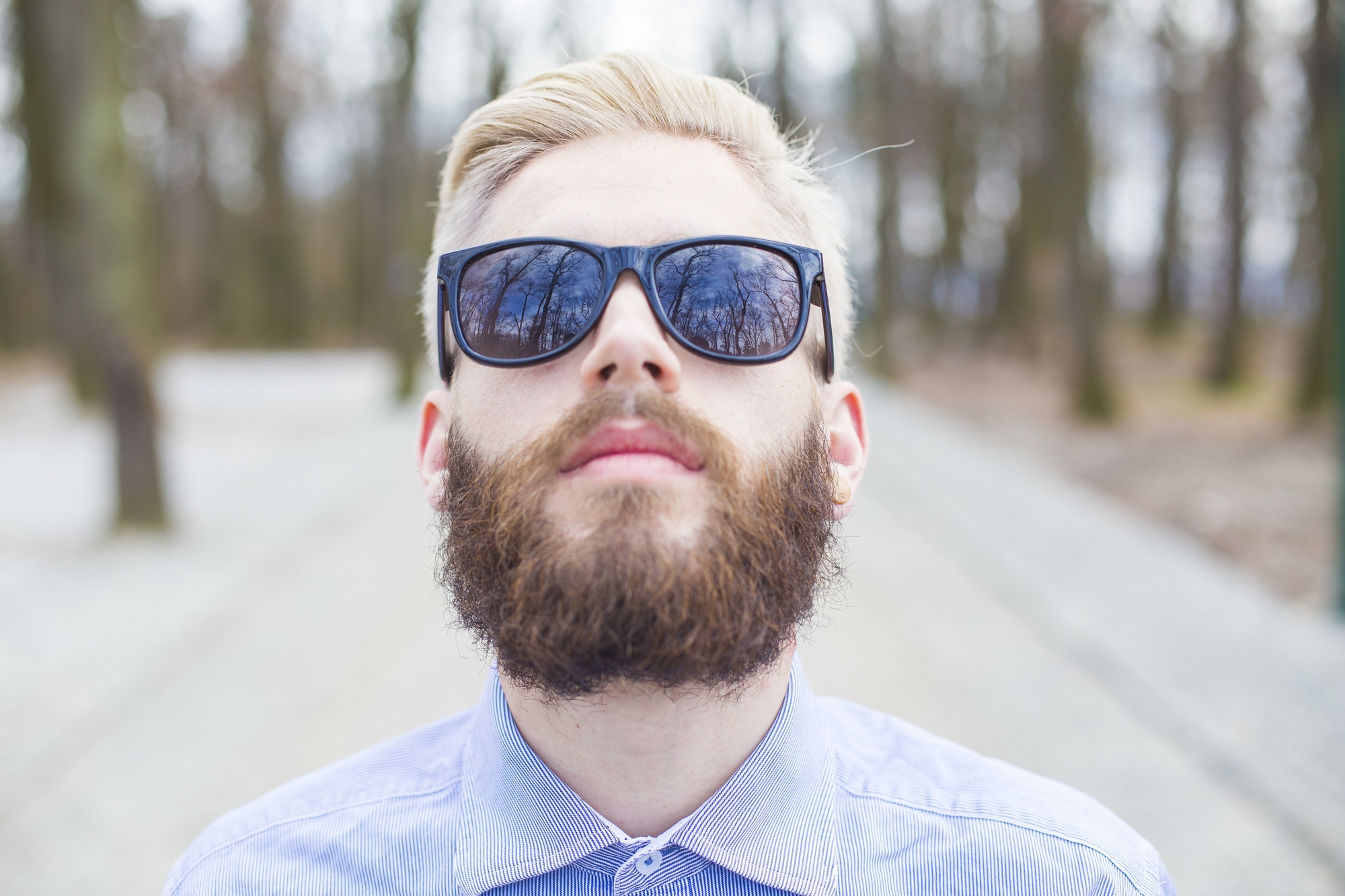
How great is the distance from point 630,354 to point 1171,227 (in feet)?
92.4

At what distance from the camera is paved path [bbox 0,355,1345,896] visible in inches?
169

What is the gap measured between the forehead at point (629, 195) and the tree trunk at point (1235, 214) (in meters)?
18.0

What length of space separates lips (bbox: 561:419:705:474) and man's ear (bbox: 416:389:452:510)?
36 cm

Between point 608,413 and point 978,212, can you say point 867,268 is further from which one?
point 608,413

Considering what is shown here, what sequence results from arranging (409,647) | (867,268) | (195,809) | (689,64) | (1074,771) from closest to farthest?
(689,64) → (195,809) → (1074,771) → (409,647) → (867,268)

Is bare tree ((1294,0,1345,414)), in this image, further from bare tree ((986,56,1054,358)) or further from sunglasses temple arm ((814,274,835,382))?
sunglasses temple arm ((814,274,835,382))

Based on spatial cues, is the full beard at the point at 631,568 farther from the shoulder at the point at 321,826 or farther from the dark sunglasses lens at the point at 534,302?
the shoulder at the point at 321,826

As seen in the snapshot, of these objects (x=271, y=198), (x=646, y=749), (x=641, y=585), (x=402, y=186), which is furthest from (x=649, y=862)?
(x=271, y=198)

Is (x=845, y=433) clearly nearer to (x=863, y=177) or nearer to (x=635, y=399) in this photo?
(x=635, y=399)

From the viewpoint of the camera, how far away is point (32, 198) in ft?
70.5

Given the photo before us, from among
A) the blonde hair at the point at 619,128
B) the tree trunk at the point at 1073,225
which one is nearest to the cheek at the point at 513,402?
the blonde hair at the point at 619,128

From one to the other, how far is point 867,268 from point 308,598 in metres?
21.8

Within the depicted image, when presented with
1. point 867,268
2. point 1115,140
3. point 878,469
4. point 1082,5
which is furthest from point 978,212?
point 878,469

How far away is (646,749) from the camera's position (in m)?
1.49
